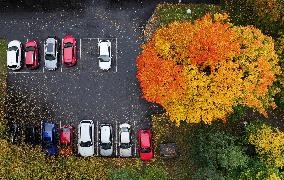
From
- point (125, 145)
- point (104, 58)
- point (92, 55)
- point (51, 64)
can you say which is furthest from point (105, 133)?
point (51, 64)

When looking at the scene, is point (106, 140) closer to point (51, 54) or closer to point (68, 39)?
point (51, 54)

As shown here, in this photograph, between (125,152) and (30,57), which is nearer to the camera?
(125,152)

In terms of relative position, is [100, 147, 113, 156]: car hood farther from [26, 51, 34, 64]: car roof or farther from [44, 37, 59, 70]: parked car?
[26, 51, 34, 64]: car roof

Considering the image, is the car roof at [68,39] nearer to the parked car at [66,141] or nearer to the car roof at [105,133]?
the parked car at [66,141]

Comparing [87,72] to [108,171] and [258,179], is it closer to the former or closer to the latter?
[108,171]

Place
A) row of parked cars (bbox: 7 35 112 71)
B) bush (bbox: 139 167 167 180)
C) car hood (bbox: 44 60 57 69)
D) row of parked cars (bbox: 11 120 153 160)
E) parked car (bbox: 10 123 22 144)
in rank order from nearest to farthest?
1. bush (bbox: 139 167 167 180)
2. parked car (bbox: 10 123 22 144)
3. row of parked cars (bbox: 11 120 153 160)
4. row of parked cars (bbox: 7 35 112 71)
5. car hood (bbox: 44 60 57 69)

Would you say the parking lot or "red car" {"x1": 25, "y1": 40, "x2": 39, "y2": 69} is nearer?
"red car" {"x1": 25, "y1": 40, "x2": 39, "y2": 69}

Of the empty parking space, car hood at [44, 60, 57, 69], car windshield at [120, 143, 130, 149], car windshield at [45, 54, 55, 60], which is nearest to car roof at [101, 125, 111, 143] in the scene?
car windshield at [120, 143, 130, 149]
